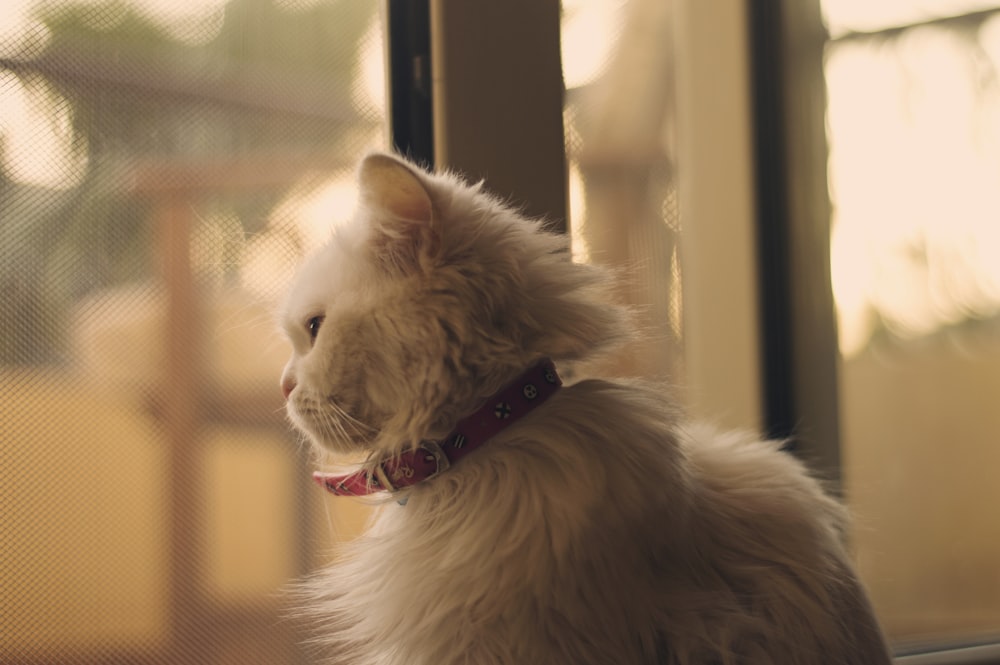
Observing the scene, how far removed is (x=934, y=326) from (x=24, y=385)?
190 centimetres

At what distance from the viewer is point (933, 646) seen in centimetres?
209

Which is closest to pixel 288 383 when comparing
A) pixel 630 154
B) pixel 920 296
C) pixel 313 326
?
pixel 313 326

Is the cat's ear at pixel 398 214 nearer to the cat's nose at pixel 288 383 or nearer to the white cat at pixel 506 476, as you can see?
the white cat at pixel 506 476

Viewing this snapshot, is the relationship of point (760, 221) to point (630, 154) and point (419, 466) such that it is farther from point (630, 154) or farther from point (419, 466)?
point (419, 466)

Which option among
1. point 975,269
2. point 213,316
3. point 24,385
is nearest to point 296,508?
point 213,316

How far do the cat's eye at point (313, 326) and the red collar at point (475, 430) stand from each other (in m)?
0.15

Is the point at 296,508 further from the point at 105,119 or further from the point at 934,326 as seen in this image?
the point at 934,326

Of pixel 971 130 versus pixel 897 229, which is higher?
pixel 971 130

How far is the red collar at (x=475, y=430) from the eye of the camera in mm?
963

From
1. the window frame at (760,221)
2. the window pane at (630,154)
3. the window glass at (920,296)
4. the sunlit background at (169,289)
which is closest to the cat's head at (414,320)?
the sunlit background at (169,289)

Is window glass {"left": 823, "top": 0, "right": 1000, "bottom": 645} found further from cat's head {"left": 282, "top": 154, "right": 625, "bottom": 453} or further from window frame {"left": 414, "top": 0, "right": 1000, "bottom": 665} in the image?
cat's head {"left": 282, "top": 154, "right": 625, "bottom": 453}

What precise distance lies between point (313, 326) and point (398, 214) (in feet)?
0.51

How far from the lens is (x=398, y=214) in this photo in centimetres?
96

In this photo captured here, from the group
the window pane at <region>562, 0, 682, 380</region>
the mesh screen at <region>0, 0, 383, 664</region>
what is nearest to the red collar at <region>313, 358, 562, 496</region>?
the mesh screen at <region>0, 0, 383, 664</region>
